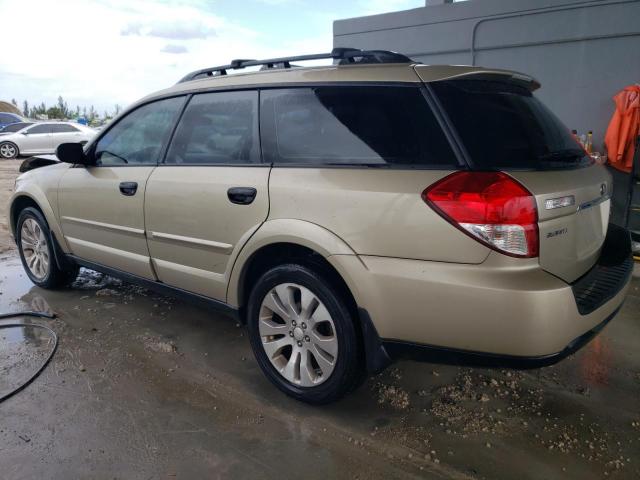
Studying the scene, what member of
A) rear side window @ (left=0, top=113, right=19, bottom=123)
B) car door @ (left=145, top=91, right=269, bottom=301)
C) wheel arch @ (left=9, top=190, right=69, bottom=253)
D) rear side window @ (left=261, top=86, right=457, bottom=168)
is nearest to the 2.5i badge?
rear side window @ (left=261, top=86, right=457, bottom=168)

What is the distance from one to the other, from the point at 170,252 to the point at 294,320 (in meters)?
1.06

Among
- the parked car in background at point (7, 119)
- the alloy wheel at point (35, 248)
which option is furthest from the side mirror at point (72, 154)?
the parked car in background at point (7, 119)

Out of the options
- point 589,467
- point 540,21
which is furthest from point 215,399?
point 540,21

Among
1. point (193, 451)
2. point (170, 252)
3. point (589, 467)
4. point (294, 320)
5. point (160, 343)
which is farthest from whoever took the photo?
point (160, 343)

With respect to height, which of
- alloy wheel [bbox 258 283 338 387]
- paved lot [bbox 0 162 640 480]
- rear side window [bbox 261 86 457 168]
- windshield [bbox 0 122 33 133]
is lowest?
paved lot [bbox 0 162 640 480]

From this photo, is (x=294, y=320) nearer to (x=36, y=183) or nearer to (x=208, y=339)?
(x=208, y=339)

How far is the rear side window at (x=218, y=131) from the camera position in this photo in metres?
2.91

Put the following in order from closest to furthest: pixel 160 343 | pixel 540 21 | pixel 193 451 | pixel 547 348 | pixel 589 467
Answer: pixel 547 348
pixel 589 467
pixel 193 451
pixel 160 343
pixel 540 21

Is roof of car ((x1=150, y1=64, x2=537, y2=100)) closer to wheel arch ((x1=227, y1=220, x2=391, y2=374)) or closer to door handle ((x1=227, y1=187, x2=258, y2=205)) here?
door handle ((x1=227, y1=187, x2=258, y2=205))

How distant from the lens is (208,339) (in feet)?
11.8

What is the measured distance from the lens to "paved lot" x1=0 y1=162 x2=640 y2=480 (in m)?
2.25

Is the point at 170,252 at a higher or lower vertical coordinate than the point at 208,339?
higher

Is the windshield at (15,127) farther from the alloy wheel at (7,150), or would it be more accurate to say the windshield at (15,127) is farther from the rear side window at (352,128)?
the rear side window at (352,128)

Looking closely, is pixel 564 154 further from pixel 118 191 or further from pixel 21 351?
pixel 21 351
